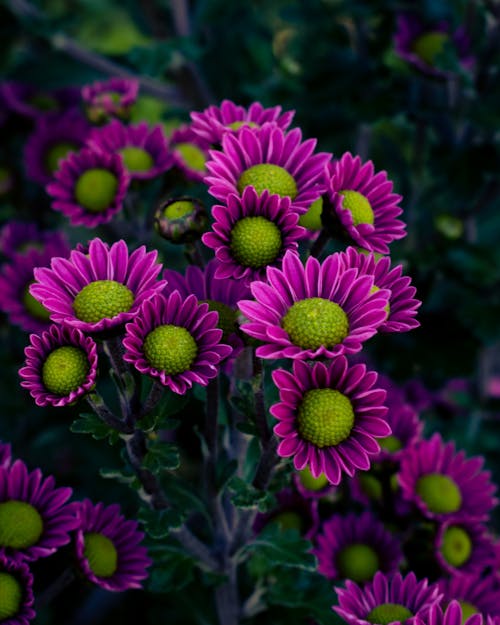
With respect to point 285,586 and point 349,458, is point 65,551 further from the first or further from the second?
point 349,458

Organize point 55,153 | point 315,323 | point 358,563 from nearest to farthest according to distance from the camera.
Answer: point 315,323, point 358,563, point 55,153

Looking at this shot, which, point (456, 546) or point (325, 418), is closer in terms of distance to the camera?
point (325, 418)

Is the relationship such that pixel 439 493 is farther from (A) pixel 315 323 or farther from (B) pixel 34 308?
(B) pixel 34 308

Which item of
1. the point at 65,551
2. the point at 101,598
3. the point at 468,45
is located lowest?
the point at 101,598

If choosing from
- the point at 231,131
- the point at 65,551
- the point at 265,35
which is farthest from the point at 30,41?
the point at 65,551

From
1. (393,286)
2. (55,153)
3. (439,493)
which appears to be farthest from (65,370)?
(55,153)

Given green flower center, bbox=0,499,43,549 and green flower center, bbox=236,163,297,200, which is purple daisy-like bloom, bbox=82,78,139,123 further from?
green flower center, bbox=0,499,43,549

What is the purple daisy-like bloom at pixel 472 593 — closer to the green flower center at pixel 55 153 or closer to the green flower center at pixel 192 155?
the green flower center at pixel 192 155
